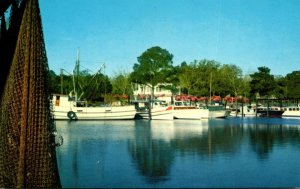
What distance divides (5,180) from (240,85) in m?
82.6

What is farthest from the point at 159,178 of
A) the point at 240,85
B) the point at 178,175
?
the point at 240,85

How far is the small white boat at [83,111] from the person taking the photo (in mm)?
56000

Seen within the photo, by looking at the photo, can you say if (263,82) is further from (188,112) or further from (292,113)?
(188,112)

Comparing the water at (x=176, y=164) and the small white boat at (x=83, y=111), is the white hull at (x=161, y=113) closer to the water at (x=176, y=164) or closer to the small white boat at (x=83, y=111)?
the small white boat at (x=83, y=111)

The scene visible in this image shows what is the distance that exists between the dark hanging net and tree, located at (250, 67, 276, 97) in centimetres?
8249

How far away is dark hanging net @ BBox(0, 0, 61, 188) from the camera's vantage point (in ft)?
22.7

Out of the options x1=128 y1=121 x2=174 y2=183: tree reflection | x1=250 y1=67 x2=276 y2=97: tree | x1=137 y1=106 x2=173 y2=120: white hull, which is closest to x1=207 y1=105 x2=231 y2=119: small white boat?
x1=137 y1=106 x2=173 y2=120: white hull

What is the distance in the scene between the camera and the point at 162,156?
21.2 metres

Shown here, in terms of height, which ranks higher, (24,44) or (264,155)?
(24,44)

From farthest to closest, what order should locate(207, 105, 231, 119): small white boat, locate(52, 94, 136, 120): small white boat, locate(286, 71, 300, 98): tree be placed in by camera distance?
locate(286, 71, 300, 98): tree → locate(207, 105, 231, 119): small white boat → locate(52, 94, 136, 120): small white boat

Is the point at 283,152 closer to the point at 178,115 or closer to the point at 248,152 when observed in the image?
the point at 248,152

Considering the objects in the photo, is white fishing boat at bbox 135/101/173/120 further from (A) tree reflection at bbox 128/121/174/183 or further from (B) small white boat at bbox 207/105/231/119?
(A) tree reflection at bbox 128/121/174/183

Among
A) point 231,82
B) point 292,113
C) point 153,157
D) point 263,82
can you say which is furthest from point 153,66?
point 153,157

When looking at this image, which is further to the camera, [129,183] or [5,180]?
[129,183]
